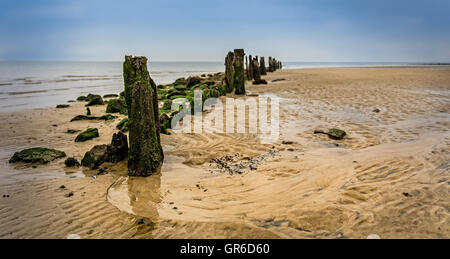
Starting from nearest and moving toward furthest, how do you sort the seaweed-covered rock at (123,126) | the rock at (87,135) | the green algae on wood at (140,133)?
the green algae on wood at (140,133)
the rock at (87,135)
the seaweed-covered rock at (123,126)

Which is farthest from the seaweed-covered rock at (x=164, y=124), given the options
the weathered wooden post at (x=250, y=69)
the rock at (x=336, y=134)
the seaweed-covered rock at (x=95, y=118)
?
the weathered wooden post at (x=250, y=69)

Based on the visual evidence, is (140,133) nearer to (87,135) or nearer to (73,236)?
(73,236)

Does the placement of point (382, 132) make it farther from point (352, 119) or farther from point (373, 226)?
point (373, 226)

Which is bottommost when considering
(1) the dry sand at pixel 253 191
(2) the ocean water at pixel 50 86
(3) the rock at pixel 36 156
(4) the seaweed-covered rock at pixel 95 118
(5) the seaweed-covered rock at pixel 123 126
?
(1) the dry sand at pixel 253 191

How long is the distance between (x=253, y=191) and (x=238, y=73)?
13.9 metres

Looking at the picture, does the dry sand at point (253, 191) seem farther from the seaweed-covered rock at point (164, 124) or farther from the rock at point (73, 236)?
the seaweed-covered rock at point (164, 124)

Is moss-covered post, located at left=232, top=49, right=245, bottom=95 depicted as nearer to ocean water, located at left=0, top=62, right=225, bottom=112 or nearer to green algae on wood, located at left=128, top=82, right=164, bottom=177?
ocean water, located at left=0, top=62, right=225, bottom=112

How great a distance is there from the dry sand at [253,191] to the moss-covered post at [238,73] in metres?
9.69

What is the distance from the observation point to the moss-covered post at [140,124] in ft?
17.5

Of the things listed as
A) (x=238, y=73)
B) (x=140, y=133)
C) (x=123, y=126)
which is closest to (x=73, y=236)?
(x=140, y=133)

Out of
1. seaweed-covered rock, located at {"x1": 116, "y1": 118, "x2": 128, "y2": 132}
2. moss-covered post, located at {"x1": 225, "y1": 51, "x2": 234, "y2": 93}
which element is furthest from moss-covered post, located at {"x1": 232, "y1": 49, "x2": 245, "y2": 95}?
seaweed-covered rock, located at {"x1": 116, "y1": 118, "x2": 128, "y2": 132}

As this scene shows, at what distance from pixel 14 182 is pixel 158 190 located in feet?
9.39
